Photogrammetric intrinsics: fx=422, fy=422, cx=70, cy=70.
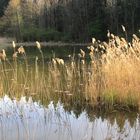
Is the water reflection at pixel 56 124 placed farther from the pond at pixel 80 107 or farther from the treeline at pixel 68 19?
the treeline at pixel 68 19

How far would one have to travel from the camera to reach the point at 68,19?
58.5m

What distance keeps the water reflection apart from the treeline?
37.9 m

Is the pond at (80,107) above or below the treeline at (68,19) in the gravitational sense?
below

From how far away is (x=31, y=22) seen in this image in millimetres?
67688

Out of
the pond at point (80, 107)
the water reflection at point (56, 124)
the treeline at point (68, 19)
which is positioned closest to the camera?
the water reflection at point (56, 124)

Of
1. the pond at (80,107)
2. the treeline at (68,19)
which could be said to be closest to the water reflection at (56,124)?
the pond at (80,107)

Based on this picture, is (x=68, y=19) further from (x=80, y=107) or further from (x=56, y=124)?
(x=56, y=124)

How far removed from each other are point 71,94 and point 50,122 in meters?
1.96

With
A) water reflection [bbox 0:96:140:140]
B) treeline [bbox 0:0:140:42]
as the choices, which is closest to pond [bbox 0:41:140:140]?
water reflection [bbox 0:96:140:140]

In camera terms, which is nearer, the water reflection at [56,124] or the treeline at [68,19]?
the water reflection at [56,124]

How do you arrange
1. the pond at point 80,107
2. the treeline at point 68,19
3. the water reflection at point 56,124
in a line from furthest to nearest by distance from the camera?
the treeline at point 68,19 < the pond at point 80,107 < the water reflection at point 56,124

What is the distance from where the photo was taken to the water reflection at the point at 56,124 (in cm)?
629

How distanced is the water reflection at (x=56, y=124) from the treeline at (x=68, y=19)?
37881 millimetres

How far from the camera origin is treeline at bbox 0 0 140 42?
4831 cm
